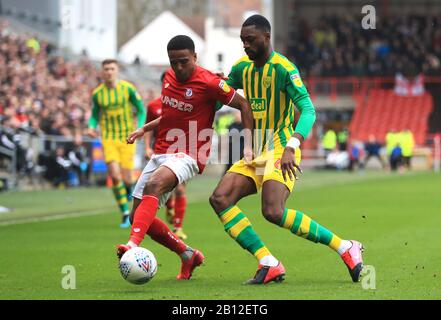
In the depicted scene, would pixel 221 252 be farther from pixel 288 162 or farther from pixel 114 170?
pixel 114 170

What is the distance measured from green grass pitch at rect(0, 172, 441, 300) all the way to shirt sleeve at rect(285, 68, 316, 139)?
131cm

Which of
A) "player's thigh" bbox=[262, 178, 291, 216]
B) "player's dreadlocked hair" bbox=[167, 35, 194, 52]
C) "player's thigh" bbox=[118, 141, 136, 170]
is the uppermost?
"player's dreadlocked hair" bbox=[167, 35, 194, 52]

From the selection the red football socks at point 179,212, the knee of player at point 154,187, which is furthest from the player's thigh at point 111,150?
the knee of player at point 154,187

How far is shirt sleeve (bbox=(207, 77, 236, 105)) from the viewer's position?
31.3 ft

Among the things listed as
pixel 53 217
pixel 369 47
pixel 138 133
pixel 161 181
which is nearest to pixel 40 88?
pixel 53 217

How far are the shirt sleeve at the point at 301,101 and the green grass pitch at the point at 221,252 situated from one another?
1.31 m

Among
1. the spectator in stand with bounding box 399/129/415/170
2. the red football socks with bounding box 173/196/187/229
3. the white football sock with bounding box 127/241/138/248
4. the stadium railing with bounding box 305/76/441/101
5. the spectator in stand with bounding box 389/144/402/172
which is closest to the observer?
the white football sock with bounding box 127/241/138/248

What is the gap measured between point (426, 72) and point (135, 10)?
72.7 ft

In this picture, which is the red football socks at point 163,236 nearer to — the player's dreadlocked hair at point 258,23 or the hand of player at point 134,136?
the hand of player at point 134,136

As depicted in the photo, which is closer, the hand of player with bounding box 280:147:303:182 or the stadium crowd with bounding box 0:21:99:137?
the hand of player with bounding box 280:147:303:182

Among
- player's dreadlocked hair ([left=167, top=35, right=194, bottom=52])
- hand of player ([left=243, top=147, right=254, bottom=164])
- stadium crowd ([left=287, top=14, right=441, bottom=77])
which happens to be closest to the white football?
hand of player ([left=243, top=147, right=254, bottom=164])

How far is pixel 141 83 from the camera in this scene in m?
40.3

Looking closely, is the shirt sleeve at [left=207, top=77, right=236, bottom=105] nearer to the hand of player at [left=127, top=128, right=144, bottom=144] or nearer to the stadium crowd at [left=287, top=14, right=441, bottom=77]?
the hand of player at [left=127, top=128, right=144, bottom=144]

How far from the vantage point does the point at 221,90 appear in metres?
9.55
